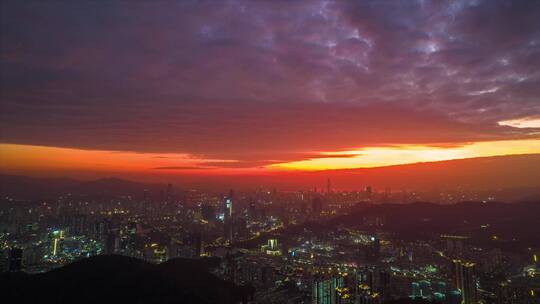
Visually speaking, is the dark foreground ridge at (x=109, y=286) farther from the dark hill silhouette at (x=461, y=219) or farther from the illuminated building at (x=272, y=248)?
the dark hill silhouette at (x=461, y=219)

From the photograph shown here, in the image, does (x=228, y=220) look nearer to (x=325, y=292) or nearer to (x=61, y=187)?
(x=61, y=187)

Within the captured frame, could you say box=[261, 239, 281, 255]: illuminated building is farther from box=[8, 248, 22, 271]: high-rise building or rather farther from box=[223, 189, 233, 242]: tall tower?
box=[8, 248, 22, 271]: high-rise building

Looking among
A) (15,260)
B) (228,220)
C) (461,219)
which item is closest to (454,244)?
(461,219)

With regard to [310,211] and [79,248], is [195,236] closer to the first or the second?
[79,248]

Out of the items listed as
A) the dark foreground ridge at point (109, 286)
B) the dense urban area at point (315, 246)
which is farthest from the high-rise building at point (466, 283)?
the dark foreground ridge at point (109, 286)

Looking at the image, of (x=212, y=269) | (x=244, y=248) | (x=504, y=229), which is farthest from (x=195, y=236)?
(x=504, y=229)

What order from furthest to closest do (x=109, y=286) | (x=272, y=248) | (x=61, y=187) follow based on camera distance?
(x=61, y=187), (x=272, y=248), (x=109, y=286)

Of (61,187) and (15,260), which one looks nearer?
(15,260)
